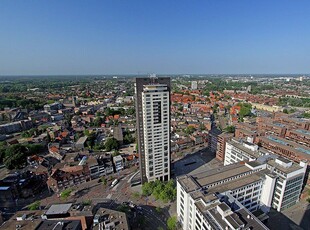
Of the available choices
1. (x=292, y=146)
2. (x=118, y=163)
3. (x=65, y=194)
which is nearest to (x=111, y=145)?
(x=118, y=163)

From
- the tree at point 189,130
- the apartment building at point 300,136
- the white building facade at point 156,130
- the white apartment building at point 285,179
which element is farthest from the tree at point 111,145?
the apartment building at point 300,136

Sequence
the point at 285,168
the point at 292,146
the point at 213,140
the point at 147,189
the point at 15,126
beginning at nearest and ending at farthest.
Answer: the point at 285,168, the point at 147,189, the point at 292,146, the point at 213,140, the point at 15,126

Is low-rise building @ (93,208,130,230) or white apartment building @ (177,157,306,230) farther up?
white apartment building @ (177,157,306,230)

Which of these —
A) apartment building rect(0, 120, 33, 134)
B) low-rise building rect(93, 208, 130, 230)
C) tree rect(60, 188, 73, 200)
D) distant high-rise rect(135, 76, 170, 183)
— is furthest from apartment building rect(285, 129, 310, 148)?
apartment building rect(0, 120, 33, 134)

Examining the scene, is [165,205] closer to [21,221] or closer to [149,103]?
[149,103]

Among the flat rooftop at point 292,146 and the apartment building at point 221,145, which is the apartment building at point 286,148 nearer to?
the flat rooftop at point 292,146

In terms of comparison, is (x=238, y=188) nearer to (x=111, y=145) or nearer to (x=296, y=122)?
(x=111, y=145)

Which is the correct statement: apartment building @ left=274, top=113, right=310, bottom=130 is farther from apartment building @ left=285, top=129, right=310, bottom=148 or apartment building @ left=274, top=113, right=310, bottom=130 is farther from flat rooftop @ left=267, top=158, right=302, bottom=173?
flat rooftop @ left=267, top=158, right=302, bottom=173
